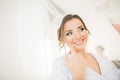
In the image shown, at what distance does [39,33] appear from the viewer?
64.3 inches

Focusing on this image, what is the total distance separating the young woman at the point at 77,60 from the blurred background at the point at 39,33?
5 cm

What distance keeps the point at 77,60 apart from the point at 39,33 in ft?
1.30

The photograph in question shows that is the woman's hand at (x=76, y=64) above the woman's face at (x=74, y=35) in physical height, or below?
below

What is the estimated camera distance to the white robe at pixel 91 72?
157 cm

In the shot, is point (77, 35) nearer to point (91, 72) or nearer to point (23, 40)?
point (91, 72)

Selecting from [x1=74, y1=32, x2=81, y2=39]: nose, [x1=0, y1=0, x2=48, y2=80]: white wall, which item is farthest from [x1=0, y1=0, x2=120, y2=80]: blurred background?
[x1=74, y1=32, x2=81, y2=39]: nose

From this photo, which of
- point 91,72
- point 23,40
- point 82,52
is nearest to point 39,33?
point 23,40

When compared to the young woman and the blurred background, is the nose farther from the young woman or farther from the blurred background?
the blurred background

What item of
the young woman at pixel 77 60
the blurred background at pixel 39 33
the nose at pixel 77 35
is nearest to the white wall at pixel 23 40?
the blurred background at pixel 39 33

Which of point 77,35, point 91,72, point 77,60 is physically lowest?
point 91,72

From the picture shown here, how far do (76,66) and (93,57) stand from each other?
0.19m

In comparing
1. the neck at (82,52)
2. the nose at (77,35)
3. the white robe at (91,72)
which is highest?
the nose at (77,35)

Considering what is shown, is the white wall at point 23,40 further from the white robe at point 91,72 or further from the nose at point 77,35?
the nose at point 77,35

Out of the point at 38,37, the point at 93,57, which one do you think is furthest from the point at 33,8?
the point at 93,57
